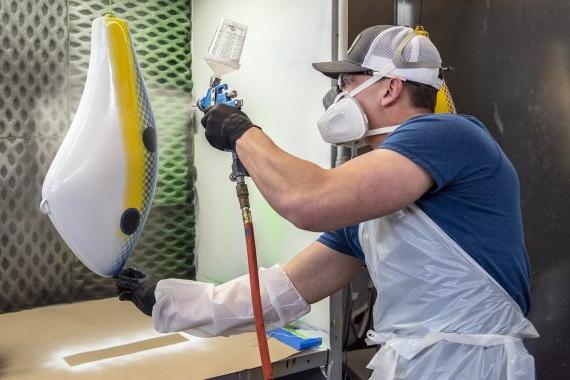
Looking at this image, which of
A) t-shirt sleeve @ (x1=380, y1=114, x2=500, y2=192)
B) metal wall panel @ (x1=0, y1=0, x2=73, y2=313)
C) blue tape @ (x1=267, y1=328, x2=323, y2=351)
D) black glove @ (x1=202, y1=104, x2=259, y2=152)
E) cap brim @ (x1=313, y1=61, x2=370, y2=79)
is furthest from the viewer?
metal wall panel @ (x1=0, y1=0, x2=73, y2=313)

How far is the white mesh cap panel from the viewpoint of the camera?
1165 millimetres

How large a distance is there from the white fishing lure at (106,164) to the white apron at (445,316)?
57 cm

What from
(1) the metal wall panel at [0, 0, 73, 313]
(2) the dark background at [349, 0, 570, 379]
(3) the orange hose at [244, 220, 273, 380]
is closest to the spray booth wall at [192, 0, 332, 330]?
(2) the dark background at [349, 0, 570, 379]

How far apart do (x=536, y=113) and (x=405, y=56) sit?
19.6 inches

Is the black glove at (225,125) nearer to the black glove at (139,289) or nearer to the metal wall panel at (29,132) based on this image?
the black glove at (139,289)

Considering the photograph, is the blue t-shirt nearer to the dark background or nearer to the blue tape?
the dark background

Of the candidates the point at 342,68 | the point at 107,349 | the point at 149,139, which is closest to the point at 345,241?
the point at 342,68

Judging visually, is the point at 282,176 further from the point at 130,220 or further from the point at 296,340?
the point at 296,340

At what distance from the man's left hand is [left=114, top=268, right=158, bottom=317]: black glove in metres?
0.41

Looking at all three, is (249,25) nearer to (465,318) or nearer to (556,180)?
(556,180)

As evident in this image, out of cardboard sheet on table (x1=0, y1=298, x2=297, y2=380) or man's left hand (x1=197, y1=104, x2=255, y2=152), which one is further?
cardboard sheet on table (x1=0, y1=298, x2=297, y2=380)

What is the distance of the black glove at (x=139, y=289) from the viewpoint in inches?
51.9

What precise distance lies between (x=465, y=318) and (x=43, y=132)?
4.74 ft

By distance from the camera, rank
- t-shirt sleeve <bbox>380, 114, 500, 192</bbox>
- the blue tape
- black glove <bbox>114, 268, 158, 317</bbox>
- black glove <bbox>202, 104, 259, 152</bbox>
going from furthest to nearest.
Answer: the blue tape
black glove <bbox>114, 268, 158, 317</bbox>
black glove <bbox>202, 104, 259, 152</bbox>
t-shirt sleeve <bbox>380, 114, 500, 192</bbox>
